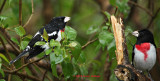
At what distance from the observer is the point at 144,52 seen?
311 cm

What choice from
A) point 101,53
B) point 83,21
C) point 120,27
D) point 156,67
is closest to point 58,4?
point 83,21

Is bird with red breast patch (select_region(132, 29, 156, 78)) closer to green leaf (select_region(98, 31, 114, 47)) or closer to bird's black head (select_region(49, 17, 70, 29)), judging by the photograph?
green leaf (select_region(98, 31, 114, 47))

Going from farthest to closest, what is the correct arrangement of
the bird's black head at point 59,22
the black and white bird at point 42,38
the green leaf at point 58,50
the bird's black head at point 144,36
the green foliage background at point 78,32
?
the bird's black head at point 59,22
the bird's black head at point 144,36
the black and white bird at point 42,38
the green foliage background at point 78,32
the green leaf at point 58,50

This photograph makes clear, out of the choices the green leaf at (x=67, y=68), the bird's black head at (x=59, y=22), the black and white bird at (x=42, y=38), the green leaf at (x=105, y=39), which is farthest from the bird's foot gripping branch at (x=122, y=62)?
the bird's black head at (x=59, y=22)

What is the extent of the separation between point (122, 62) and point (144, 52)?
0.72m

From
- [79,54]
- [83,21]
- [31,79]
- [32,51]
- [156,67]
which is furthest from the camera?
[83,21]

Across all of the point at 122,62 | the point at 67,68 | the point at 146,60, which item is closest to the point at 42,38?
the point at 67,68

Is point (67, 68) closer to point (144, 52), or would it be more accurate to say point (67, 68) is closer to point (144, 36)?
point (144, 52)

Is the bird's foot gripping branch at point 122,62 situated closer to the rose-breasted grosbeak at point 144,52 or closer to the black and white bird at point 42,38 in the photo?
the rose-breasted grosbeak at point 144,52

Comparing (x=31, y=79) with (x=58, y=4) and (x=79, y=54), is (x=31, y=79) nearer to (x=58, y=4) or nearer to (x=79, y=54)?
(x=79, y=54)

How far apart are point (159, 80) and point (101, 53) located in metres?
1.28

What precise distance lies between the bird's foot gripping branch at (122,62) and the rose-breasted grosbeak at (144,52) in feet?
1.80

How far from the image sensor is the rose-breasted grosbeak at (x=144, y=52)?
311cm

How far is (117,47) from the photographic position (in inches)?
103
